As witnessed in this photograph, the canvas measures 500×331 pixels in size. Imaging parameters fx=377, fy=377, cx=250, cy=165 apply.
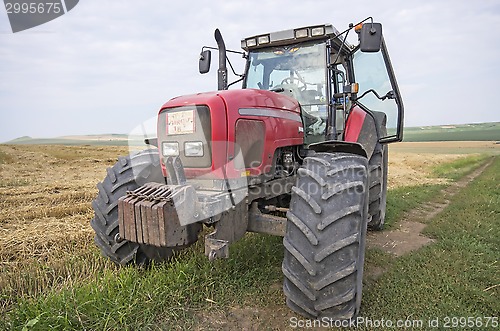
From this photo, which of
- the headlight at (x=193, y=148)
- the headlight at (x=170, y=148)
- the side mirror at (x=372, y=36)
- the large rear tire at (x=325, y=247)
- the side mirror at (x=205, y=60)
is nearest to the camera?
the large rear tire at (x=325, y=247)

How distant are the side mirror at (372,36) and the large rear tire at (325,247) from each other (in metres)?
1.35

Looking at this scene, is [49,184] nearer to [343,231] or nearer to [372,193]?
[372,193]

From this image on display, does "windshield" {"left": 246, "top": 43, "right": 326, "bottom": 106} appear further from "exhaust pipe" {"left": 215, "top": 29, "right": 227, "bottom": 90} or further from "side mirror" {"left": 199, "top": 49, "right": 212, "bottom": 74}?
"side mirror" {"left": 199, "top": 49, "right": 212, "bottom": 74}

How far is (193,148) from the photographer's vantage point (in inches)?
120

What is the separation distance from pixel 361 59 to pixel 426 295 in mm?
3286

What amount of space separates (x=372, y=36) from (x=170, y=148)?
82.1 inches

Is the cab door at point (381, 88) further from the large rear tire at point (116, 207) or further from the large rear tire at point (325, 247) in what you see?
the large rear tire at point (116, 207)

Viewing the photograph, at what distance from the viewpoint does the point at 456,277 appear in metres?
3.64

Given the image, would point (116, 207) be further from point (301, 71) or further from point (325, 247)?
point (301, 71)

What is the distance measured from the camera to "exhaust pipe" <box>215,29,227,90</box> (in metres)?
4.02

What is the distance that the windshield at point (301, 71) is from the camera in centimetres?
425

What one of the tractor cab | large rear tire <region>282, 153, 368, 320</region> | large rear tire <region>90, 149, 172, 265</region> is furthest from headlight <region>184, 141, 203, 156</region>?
the tractor cab

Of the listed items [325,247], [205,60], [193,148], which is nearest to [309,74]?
[205,60]

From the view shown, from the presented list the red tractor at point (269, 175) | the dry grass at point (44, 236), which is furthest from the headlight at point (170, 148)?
the dry grass at point (44, 236)
